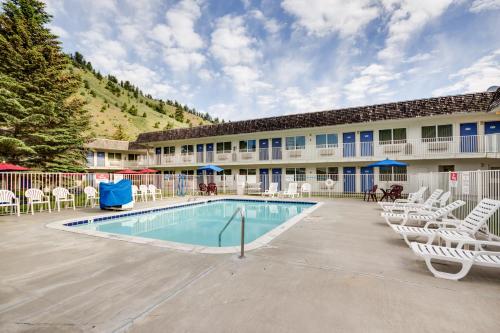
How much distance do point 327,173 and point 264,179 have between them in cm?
556

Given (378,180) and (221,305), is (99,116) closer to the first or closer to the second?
(378,180)

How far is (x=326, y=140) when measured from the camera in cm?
2128

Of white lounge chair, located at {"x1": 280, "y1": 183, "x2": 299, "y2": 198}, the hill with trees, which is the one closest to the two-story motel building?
white lounge chair, located at {"x1": 280, "y1": 183, "x2": 299, "y2": 198}

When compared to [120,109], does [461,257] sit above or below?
below

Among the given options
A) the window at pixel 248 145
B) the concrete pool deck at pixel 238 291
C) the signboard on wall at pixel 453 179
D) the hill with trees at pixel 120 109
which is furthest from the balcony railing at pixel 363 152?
the hill with trees at pixel 120 109

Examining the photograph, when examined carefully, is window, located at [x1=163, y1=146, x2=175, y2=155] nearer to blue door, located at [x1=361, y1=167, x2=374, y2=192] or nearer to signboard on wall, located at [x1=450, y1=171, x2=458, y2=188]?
blue door, located at [x1=361, y1=167, x2=374, y2=192]

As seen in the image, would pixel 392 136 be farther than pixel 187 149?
No

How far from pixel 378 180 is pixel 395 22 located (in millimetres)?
10733

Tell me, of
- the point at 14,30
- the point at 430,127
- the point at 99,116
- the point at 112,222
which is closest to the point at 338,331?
the point at 112,222

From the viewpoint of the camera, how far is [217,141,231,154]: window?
25.8 m

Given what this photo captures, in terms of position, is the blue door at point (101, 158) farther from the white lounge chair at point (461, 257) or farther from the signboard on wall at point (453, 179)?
the white lounge chair at point (461, 257)

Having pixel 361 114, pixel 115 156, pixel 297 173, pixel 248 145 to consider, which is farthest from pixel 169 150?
pixel 361 114

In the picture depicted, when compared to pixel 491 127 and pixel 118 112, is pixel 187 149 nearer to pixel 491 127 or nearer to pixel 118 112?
pixel 491 127

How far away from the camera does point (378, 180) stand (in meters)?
18.8
